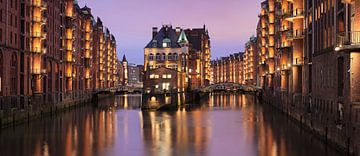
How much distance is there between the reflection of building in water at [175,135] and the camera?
4691 centimetres

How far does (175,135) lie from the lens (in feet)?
188

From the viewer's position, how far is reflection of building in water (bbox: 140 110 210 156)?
1847 inches

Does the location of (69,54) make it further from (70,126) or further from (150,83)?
(70,126)

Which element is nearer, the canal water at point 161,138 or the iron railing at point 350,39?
the iron railing at point 350,39

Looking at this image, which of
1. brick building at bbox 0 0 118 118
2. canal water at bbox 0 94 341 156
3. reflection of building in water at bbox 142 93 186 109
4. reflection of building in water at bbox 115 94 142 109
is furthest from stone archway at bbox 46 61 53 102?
reflection of building in water at bbox 115 94 142 109

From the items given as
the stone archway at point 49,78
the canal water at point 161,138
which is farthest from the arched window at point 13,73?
the stone archway at point 49,78

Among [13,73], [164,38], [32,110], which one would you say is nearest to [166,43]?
[164,38]

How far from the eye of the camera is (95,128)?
66062mm

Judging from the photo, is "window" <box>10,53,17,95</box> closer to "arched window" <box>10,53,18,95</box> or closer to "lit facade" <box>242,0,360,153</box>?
"arched window" <box>10,53,18,95</box>

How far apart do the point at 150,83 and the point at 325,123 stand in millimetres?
75137

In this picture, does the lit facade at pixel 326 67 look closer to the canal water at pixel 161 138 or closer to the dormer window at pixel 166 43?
the canal water at pixel 161 138

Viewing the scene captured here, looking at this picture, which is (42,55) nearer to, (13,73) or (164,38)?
(13,73)

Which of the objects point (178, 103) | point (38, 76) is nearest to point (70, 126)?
point (38, 76)

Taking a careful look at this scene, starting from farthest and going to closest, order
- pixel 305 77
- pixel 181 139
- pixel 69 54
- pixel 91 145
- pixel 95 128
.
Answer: pixel 69 54
pixel 95 128
pixel 305 77
pixel 181 139
pixel 91 145
